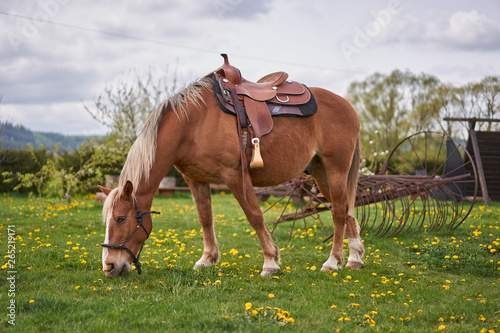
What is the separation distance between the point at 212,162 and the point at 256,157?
18.4 inches

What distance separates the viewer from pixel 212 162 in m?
4.32

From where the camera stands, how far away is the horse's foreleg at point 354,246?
495 cm

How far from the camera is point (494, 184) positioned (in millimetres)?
11812

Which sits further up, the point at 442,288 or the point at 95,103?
the point at 95,103

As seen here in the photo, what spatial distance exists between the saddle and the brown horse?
10 centimetres

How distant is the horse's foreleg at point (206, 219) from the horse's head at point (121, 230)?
2.75ft

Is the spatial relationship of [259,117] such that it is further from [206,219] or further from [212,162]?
[206,219]

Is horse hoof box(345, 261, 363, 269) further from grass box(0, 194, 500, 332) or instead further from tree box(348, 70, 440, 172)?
tree box(348, 70, 440, 172)

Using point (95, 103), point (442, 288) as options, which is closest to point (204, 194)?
point (442, 288)

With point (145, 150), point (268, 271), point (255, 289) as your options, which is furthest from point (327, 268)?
point (145, 150)

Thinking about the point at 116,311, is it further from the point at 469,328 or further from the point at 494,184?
the point at 494,184

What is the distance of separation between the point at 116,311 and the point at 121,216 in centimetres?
110

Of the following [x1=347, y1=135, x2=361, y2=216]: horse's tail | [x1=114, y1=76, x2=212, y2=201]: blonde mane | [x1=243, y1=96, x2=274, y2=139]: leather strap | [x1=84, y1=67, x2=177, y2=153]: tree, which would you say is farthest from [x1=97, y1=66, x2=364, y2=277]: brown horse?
[x1=84, y1=67, x2=177, y2=153]: tree

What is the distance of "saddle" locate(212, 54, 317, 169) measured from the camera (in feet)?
14.6
